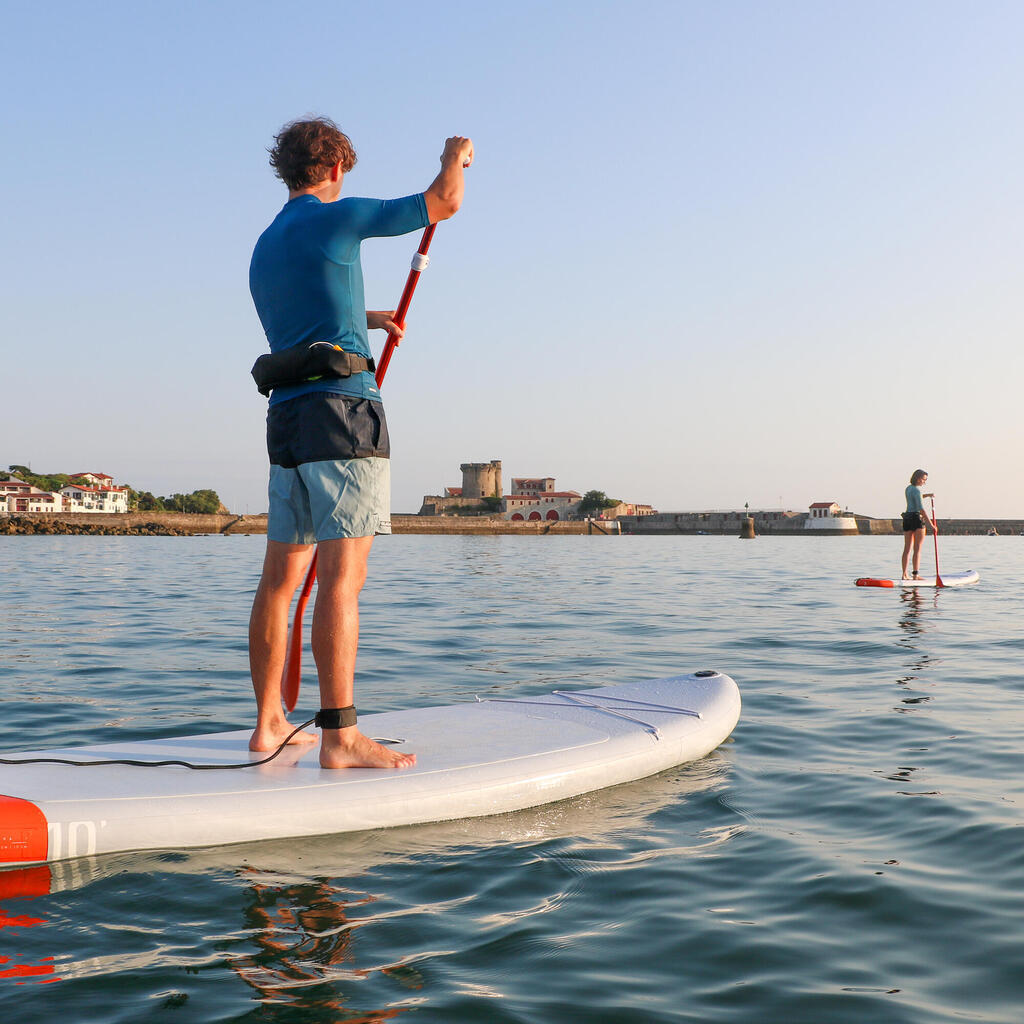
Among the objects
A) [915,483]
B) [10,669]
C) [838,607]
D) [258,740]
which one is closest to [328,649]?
[258,740]

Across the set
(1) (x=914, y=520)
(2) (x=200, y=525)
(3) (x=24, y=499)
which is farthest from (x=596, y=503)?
(1) (x=914, y=520)

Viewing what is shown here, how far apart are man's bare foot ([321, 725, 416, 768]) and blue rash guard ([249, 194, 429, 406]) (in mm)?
1196

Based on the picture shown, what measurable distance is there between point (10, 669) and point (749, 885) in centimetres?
598

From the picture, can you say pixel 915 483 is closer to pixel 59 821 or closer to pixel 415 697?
pixel 415 697

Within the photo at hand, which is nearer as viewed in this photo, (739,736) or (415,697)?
(739,736)

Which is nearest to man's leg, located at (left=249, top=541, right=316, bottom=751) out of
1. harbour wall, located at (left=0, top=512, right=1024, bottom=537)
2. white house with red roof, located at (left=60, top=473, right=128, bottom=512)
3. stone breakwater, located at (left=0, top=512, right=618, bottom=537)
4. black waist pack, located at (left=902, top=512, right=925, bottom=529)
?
black waist pack, located at (left=902, top=512, right=925, bottom=529)

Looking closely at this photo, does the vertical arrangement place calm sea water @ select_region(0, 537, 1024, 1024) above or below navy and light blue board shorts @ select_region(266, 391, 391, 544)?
below

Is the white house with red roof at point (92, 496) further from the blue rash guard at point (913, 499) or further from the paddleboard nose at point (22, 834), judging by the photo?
the paddleboard nose at point (22, 834)

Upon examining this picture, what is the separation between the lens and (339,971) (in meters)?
2.05

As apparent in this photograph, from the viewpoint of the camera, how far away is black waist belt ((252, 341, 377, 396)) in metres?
3.02

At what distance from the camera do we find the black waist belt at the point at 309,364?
3.02 metres

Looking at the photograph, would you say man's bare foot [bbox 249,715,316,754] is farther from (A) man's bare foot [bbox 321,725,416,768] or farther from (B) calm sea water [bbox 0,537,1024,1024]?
(B) calm sea water [bbox 0,537,1024,1024]

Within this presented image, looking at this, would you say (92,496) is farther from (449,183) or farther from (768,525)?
(449,183)

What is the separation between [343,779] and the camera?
3.04m
